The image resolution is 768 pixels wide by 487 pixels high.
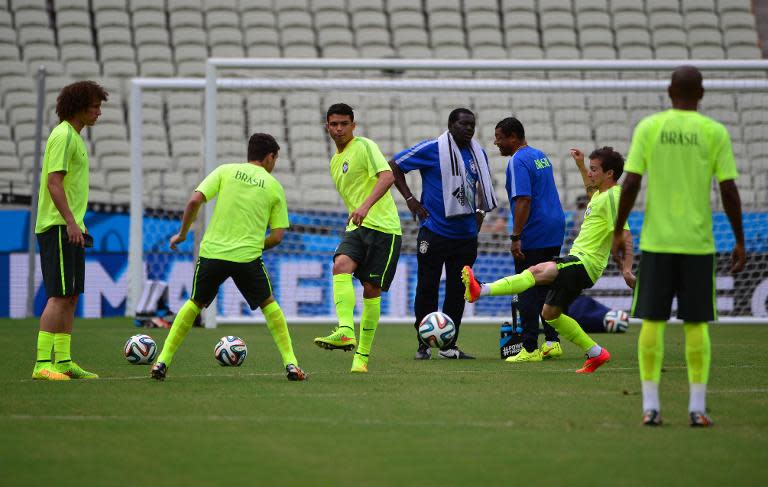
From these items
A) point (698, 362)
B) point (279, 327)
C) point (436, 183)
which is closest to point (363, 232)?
point (436, 183)

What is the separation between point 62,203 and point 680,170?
441 centimetres

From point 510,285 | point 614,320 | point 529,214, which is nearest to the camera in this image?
point 510,285

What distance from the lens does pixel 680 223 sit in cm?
624

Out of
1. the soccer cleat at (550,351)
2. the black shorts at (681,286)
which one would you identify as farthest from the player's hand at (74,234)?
the soccer cleat at (550,351)

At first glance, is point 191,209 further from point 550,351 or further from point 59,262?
point 550,351

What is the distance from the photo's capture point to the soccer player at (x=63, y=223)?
846 centimetres

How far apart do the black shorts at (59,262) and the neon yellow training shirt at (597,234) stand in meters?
3.90

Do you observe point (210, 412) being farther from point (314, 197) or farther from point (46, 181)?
point (314, 197)

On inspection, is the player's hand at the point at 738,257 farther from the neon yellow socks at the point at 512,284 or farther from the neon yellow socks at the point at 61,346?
the neon yellow socks at the point at 61,346

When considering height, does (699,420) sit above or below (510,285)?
below

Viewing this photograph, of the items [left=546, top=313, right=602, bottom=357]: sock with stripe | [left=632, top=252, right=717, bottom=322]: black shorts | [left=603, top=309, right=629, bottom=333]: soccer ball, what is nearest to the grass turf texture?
[left=546, top=313, right=602, bottom=357]: sock with stripe

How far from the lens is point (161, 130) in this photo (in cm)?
2014

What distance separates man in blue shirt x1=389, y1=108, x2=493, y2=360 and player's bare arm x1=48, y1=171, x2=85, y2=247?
3211mm

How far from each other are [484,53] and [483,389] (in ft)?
51.8
